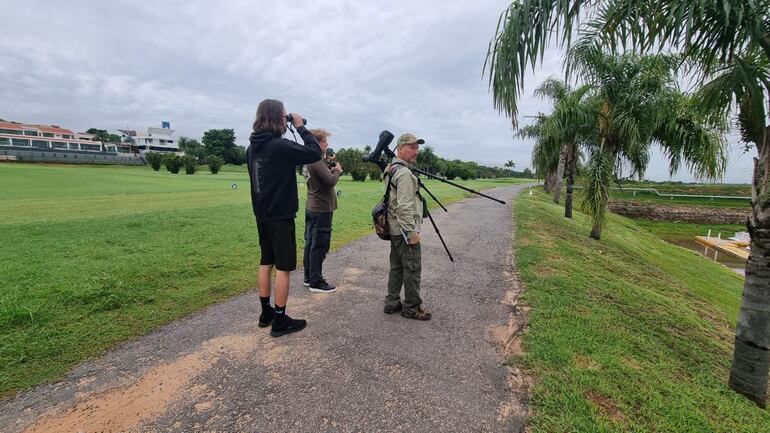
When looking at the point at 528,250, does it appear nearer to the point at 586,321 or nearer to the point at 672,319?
the point at 672,319

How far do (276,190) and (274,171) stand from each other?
0.62ft

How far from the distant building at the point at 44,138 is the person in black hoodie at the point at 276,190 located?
103 meters

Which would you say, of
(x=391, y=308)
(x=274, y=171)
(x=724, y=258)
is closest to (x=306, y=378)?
(x=391, y=308)

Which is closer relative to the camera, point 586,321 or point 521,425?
point 521,425

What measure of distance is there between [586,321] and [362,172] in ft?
136

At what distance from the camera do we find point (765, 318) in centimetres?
308

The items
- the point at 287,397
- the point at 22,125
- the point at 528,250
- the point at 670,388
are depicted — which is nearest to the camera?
the point at 287,397

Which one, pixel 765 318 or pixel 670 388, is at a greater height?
pixel 765 318

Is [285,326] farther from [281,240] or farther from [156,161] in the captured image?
[156,161]

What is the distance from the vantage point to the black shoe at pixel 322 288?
4812mm

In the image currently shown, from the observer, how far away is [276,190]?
3.44 metres

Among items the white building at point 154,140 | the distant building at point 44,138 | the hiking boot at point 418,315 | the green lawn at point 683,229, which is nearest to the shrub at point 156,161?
the distant building at point 44,138

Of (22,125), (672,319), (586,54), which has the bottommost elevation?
(672,319)

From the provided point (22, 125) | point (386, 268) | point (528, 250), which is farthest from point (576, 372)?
point (22, 125)
